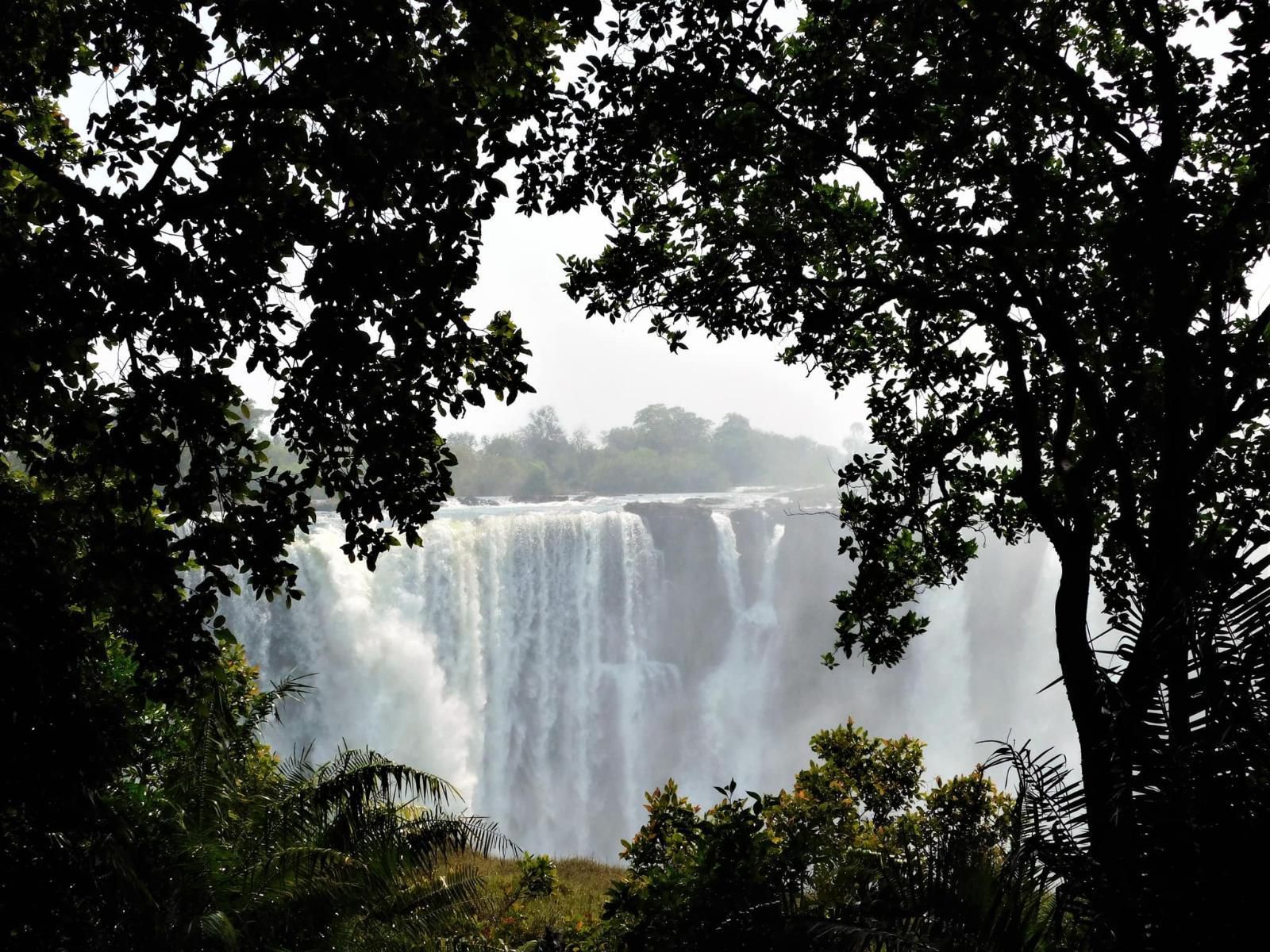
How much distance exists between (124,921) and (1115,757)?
17.4ft

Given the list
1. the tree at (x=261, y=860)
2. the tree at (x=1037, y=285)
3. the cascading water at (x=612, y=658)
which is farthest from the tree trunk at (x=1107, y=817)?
the cascading water at (x=612, y=658)

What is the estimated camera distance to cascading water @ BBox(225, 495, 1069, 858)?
22.5 meters

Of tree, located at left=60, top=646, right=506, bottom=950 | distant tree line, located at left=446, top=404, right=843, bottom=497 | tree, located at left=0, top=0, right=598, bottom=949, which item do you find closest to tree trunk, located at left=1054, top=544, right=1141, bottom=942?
tree, located at left=0, top=0, right=598, bottom=949

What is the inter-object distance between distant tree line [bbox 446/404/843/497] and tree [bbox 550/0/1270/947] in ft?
179

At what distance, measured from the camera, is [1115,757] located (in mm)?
2812

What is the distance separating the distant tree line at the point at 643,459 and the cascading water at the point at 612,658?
110 ft

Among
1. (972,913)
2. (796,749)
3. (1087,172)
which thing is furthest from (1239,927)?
(796,749)

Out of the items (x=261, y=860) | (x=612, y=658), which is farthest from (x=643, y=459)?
(x=261, y=860)

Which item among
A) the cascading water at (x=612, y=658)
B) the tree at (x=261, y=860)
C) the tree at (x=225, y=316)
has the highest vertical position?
the tree at (x=225, y=316)

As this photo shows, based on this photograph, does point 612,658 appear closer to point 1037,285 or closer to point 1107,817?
point 1037,285

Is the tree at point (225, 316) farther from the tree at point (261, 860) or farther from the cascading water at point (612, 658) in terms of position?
the cascading water at point (612, 658)

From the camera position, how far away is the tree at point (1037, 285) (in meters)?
2.79

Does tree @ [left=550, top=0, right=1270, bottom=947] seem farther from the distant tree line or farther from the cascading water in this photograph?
the distant tree line

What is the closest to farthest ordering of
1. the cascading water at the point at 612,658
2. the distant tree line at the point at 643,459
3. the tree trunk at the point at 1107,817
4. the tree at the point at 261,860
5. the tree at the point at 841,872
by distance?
the tree trunk at the point at 1107,817 → the tree at the point at 841,872 → the tree at the point at 261,860 → the cascading water at the point at 612,658 → the distant tree line at the point at 643,459
